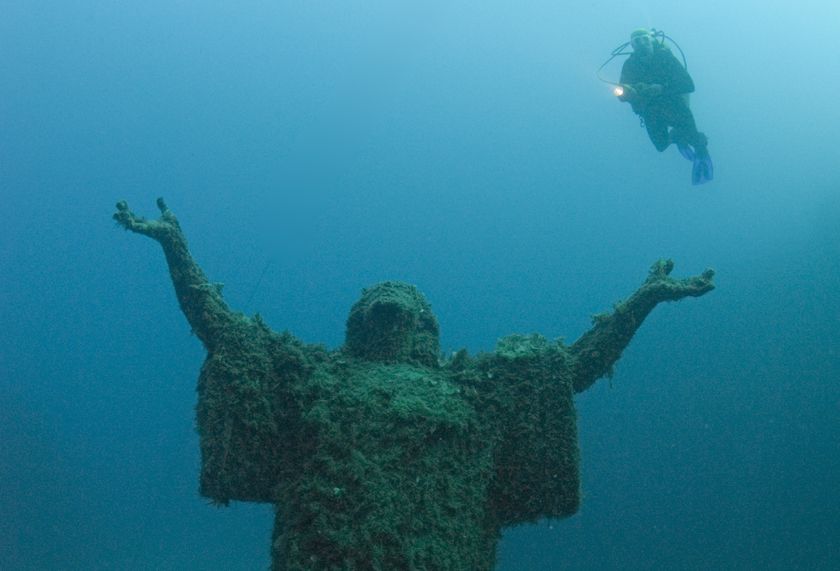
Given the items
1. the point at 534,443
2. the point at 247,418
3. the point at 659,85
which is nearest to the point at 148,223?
the point at 247,418

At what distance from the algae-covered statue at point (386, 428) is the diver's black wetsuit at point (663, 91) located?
7.46 metres

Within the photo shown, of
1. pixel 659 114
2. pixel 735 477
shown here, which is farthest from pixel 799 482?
pixel 659 114

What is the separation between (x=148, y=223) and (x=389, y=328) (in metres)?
2.07

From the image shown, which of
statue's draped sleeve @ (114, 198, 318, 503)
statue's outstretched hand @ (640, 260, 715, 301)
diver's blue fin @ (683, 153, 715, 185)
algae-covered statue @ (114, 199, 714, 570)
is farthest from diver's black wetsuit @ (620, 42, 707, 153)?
statue's draped sleeve @ (114, 198, 318, 503)

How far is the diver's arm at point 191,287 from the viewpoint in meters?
4.69

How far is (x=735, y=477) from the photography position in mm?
21906

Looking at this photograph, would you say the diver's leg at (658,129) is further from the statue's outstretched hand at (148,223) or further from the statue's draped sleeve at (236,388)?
the statue's outstretched hand at (148,223)

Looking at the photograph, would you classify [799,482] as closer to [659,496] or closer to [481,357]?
[659,496]

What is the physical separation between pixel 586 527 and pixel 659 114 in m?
15.8

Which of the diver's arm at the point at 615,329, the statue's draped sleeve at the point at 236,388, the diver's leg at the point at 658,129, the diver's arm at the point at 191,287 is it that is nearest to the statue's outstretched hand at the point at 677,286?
the diver's arm at the point at 615,329

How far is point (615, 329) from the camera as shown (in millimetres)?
5086

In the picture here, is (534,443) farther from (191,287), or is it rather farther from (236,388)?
(191,287)

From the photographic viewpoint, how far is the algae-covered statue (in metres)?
4.01

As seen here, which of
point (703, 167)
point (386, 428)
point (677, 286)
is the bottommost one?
point (386, 428)
